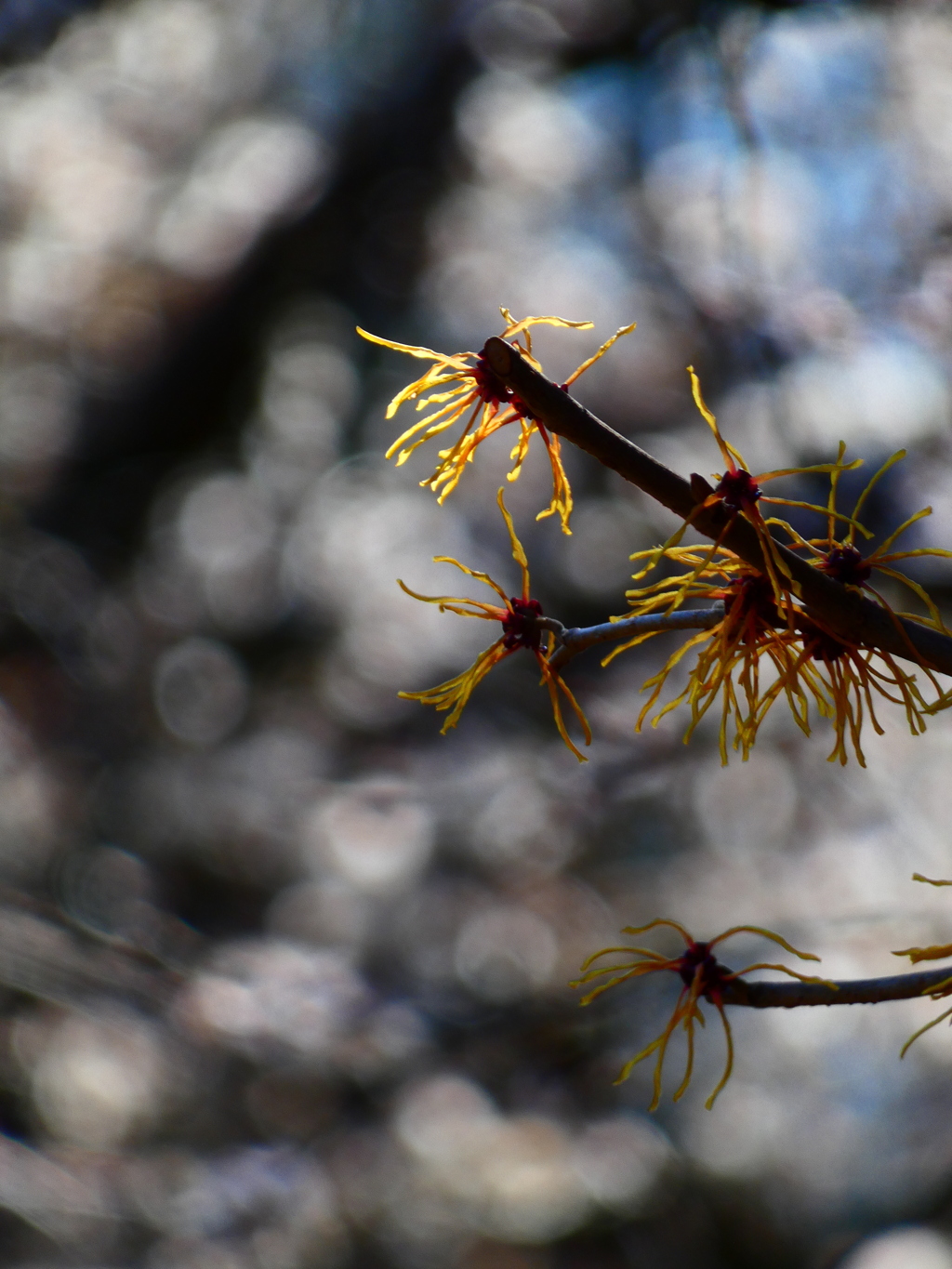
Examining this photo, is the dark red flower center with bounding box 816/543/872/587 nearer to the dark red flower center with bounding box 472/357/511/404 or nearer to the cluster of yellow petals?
the cluster of yellow petals

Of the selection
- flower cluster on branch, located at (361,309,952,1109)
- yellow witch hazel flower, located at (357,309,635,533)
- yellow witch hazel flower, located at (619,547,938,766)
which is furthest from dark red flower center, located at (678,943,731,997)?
yellow witch hazel flower, located at (357,309,635,533)

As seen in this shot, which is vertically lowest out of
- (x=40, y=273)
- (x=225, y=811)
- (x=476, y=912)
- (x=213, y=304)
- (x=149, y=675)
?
(x=476, y=912)

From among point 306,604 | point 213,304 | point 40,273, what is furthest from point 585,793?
point 40,273

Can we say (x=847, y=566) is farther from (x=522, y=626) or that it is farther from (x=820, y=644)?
(x=522, y=626)

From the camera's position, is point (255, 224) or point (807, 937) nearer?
point (807, 937)

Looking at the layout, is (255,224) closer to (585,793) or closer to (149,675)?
(149,675)

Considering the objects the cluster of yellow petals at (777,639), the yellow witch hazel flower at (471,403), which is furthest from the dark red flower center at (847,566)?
the yellow witch hazel flower at (471,403)
